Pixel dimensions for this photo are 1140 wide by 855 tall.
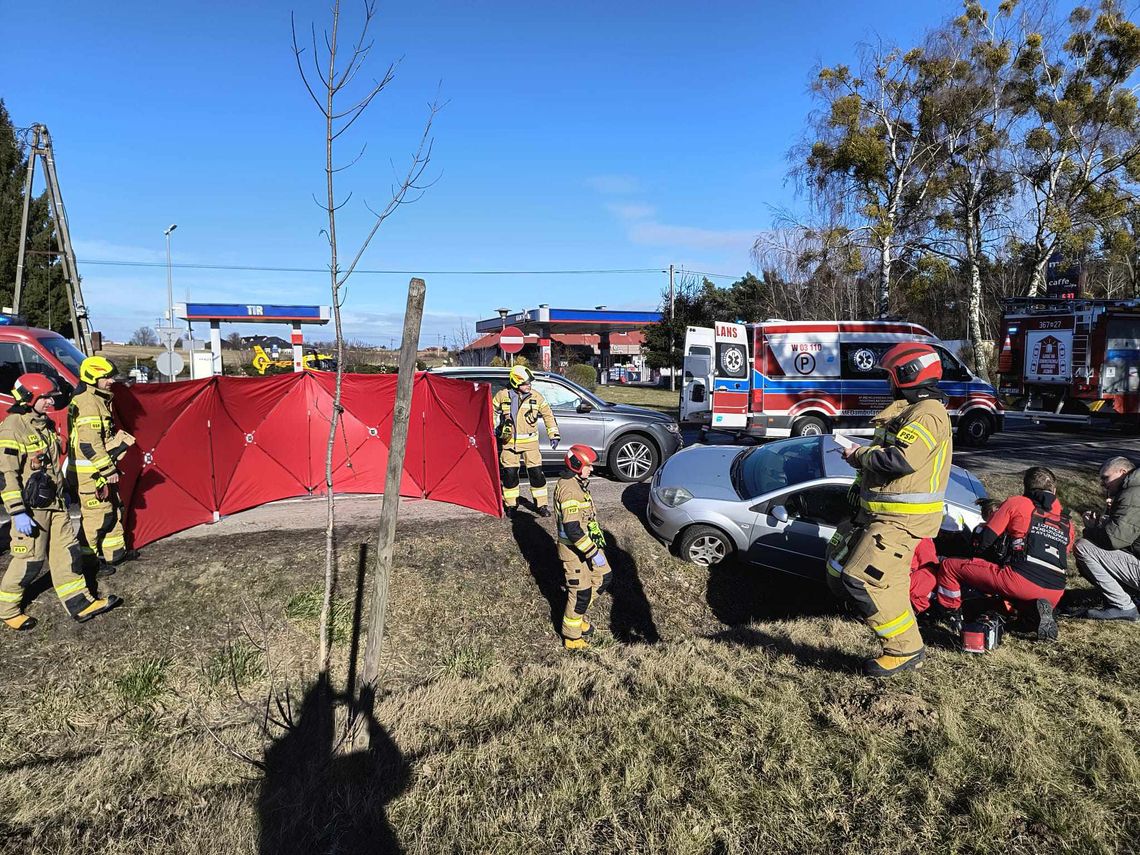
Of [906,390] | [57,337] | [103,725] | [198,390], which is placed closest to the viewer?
[906,390]

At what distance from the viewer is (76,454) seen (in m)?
5.22

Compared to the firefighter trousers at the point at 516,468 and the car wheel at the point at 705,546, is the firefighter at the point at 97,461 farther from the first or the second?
the car wheel at the point at 705,546

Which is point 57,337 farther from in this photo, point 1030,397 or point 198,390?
point 1030,397

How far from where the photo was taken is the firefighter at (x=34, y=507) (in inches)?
181

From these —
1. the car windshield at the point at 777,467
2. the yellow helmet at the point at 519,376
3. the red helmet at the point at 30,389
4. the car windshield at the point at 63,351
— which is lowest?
the car windshield at the point at 777,467

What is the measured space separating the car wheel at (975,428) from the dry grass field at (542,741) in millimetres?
7889

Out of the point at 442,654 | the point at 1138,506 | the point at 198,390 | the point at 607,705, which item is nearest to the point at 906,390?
the point at 607,705

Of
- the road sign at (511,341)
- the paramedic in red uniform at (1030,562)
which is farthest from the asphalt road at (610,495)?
the road sign at (511,341)

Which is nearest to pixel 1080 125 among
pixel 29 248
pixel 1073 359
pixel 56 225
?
pixel 1073 359

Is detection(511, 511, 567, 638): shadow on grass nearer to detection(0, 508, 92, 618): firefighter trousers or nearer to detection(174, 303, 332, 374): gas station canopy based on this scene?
detection(0, 508, 92, 618): firefighter trousers

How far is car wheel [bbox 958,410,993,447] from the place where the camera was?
1288 centimetres

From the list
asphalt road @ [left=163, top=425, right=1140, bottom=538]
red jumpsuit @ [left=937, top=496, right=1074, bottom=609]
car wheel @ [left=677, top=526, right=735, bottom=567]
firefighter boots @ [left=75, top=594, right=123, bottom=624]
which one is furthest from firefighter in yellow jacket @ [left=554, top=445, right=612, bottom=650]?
firefighter boots @ [left=75, top=594, right=123, bottom=624]

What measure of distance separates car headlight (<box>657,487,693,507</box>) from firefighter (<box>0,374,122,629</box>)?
5.18 metres

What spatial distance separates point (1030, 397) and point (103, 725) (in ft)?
58.7
